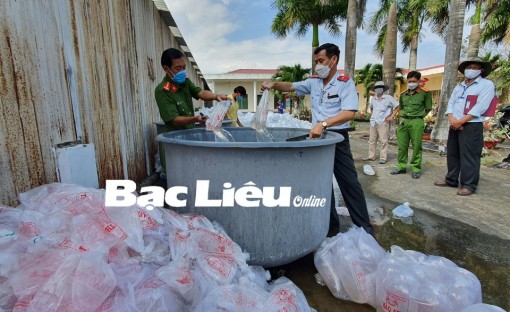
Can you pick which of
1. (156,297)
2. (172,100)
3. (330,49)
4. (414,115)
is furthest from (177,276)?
(414,115)

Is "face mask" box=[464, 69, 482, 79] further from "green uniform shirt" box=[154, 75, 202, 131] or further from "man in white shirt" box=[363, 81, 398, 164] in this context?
"green uniform shirt" box=[154, 75, 202, 131]

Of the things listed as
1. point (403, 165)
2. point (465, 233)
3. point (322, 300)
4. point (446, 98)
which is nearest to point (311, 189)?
point (322, 300)

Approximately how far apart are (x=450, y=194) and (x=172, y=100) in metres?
3.77

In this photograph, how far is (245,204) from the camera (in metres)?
1.79

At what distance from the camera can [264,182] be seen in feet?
5.74

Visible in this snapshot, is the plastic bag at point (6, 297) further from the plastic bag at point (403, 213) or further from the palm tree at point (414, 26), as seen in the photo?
the palm tree at point (414, 26)

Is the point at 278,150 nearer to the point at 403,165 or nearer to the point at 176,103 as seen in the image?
the point at 176,103

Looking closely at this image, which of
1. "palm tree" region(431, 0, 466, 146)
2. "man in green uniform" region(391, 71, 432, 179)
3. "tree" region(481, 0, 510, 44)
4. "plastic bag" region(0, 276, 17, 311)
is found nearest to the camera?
"plastic bag" region(0, 276, 17, 311)

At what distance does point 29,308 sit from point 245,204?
109 cm

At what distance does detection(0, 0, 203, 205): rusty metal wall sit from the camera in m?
1.51

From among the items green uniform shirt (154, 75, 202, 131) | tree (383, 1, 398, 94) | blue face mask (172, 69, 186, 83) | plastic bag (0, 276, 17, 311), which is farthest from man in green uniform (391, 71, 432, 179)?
plastic bag (0, 276, 17, 311)

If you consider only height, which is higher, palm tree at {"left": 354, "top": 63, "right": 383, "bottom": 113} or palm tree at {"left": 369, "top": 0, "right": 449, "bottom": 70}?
palm tree at {"left": 369, "top": 0, "right": 449, "bottom": 70}

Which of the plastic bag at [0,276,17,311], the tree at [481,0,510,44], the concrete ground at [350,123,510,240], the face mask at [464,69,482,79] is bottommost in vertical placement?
the concrete ground at [350,123,510,240]

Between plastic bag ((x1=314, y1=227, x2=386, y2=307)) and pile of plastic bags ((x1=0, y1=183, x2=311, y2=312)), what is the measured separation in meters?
0.39
